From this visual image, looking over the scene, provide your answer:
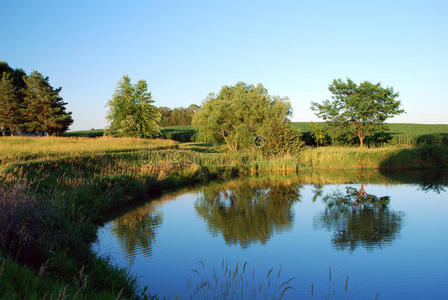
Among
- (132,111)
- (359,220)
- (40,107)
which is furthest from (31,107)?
(359,220)

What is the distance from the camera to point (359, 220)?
1021cm

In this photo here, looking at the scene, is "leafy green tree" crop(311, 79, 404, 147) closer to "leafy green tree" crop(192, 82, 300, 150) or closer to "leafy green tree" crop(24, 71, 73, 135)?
"leafy green tree" crop(192, 82, 300, 150)

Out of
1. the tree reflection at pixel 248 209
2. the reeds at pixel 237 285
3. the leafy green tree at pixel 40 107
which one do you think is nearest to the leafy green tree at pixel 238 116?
the tree reflection at pixel 248 209

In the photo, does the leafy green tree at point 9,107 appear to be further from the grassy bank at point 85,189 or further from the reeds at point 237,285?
the reeds at point 237,285

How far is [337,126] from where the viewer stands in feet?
105

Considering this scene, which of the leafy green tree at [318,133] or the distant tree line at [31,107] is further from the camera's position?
the distant tree line at [31,107]

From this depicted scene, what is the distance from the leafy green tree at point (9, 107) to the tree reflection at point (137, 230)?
122 feet

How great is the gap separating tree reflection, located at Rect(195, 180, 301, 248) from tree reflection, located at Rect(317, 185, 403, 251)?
4.43 feet

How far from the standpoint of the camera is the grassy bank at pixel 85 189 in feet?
15.1

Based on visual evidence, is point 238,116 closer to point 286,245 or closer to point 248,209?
point 248,209

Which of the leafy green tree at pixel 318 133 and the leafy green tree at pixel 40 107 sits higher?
the leafy green tree at pixel 40 107

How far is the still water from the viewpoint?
5.73 metres

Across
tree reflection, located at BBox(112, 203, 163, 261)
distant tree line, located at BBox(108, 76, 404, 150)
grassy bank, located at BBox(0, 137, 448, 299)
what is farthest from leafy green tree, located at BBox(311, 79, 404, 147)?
tree reflection, located at BBox(112, 203, 163, 261)

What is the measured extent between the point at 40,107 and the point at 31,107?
3.73 feet
